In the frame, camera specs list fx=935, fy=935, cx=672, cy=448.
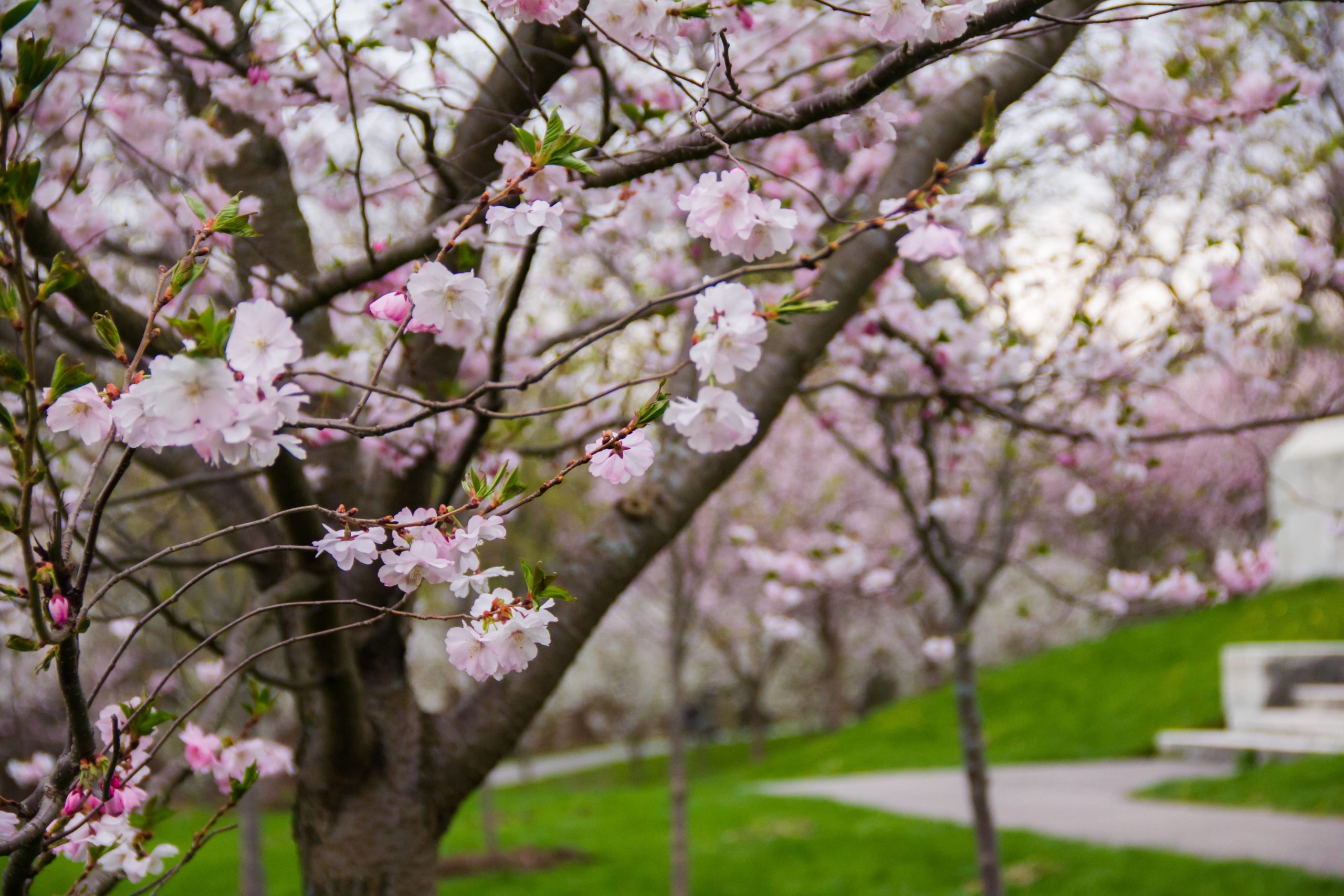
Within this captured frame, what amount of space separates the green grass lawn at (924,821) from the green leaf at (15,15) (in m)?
6.03

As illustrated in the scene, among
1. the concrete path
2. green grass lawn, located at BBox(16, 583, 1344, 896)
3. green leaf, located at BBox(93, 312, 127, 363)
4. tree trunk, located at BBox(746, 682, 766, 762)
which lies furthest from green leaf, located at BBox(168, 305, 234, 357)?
tree trunk, located at BBox(746, 682, 766, 762)

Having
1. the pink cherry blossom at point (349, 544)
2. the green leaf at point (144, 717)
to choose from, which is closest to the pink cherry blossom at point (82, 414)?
the pink cherry blossom at point (349, 544)

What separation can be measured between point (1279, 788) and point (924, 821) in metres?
2.70

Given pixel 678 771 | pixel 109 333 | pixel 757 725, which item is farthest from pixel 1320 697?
pixel 757 725

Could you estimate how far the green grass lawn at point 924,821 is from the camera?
6.02 m

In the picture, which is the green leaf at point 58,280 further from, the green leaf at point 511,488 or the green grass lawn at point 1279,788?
the green grass lawn at point 1279,788

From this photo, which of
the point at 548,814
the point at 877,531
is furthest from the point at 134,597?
the point at 877,531

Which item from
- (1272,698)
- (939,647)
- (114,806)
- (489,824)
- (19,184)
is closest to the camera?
(19,184)

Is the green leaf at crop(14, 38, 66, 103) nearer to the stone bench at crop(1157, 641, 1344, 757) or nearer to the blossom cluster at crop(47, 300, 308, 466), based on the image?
the blossom cluster at crop(47, 300, 308, 466)

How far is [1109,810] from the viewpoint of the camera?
25.2 ft

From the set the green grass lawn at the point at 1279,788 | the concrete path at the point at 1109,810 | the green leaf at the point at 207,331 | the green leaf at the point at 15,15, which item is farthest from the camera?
the green grass lawn at the point at 1279,788

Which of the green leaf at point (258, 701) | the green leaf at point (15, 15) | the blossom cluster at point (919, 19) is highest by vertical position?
the blossom cluster at point (919, 19)

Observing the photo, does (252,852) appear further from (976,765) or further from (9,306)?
(9,306)

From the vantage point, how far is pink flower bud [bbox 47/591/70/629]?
114 centimetres
